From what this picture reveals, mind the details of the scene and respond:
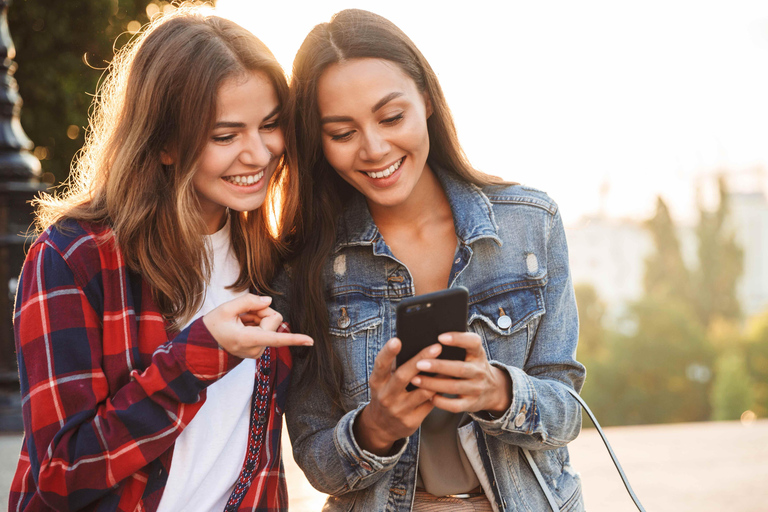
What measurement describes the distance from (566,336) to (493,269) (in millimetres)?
323

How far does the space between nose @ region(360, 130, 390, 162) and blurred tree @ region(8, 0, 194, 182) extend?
28.0 ft

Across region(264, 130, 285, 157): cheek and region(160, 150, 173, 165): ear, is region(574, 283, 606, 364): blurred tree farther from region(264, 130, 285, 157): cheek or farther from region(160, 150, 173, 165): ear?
region(160, 150, 173, 165): ear

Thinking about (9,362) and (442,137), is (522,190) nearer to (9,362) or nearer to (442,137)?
(442,137)

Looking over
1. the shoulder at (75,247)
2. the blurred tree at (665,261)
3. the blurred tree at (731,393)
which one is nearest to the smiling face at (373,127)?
the shoulder at (75,247)

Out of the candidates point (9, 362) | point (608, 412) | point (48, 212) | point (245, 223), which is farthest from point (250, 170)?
point (608, 412)

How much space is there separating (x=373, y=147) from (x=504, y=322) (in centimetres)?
71

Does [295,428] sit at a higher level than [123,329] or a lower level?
lower

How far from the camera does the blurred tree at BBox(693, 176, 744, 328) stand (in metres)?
27.2

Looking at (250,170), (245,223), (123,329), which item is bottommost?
(123,329)

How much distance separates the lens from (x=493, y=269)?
2.46m

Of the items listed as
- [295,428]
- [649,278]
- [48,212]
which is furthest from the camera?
[649,278]

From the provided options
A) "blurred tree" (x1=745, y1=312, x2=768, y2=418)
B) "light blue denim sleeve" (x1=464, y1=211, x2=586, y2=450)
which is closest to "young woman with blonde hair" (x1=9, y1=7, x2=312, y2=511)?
"light blue denim sleeve" (x1=464, y1=211, x2=586, y2=450)

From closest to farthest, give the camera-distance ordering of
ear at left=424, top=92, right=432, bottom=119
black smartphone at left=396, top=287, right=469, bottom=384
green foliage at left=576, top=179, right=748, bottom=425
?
black smartphone at left=396, top=287, right=469, bottom=384, ear at left=424, top=92, right=432, bottom=119, green foliage at left=576, top=179, right=748, bottom=425

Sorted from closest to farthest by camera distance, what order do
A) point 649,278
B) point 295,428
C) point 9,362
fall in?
point 295,428 → point 9,362 → point 649,278
